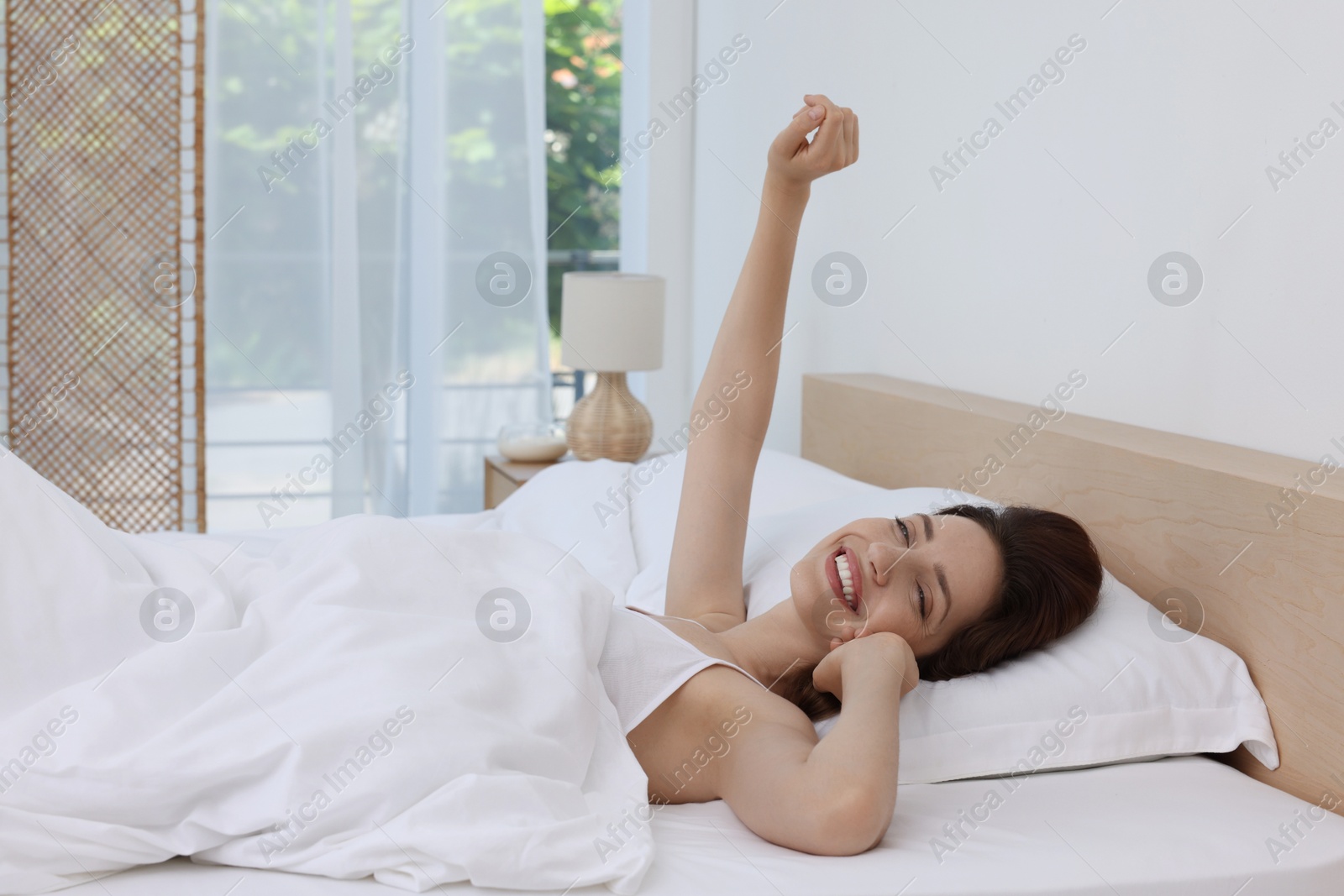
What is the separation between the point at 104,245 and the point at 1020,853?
2987 millimetres

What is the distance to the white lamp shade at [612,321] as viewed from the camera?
285 cm

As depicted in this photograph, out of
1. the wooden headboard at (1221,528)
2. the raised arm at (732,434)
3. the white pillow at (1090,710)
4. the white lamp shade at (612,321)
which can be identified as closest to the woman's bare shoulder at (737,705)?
the white pillow at (1090,710)

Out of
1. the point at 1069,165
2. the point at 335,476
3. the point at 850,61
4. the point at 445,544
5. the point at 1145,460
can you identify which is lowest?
the point at 335,476

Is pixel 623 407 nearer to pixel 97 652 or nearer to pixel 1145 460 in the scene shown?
pixel 1145 460

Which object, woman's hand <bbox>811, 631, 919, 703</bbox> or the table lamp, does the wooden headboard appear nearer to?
woman's hand <bbox>811, 631, 919, 703</bbox>

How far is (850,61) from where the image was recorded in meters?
2.50

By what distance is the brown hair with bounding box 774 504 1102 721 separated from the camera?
51.4 inches

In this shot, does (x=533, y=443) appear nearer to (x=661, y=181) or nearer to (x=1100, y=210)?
(x=661, y=181)

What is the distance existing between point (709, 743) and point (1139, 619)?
21.2 inches

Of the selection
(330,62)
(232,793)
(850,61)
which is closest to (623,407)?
(850,61)

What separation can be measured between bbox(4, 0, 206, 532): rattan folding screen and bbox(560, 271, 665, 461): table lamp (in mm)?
1125

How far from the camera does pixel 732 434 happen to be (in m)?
1.57

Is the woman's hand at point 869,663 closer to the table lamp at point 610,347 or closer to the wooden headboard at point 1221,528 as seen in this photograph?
the wooden headboard at point 1221,528

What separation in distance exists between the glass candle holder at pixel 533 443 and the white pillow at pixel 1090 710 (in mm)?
1803
